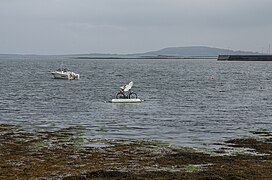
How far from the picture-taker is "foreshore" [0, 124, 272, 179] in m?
15.8

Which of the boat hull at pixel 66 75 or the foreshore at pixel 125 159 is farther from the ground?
the foreshore at pixel 125 159

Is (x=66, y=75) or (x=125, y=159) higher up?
(x=125, y=159)

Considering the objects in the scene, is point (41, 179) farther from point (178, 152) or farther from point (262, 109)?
point (262, 109)

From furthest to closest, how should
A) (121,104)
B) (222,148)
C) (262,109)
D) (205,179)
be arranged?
(121,104), (262,109), (222,148), (205,179)

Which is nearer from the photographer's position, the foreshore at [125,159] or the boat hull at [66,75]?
the foreshore at [125,159]

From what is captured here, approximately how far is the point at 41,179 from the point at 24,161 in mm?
3055

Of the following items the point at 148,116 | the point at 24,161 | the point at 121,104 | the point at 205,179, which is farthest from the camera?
the point at 121,104

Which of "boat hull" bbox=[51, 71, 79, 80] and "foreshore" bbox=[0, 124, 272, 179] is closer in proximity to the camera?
"foreshore" bbox=[0, 124, 272, 179]

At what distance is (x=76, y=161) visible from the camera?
59.4 ft

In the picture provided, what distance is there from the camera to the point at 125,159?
61.6 feet

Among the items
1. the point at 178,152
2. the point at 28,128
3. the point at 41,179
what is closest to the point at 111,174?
the point at 41,179

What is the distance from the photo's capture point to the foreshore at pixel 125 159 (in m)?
15.8

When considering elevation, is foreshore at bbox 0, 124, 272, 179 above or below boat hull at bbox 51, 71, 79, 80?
above

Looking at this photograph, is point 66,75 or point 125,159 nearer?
point 125,159
